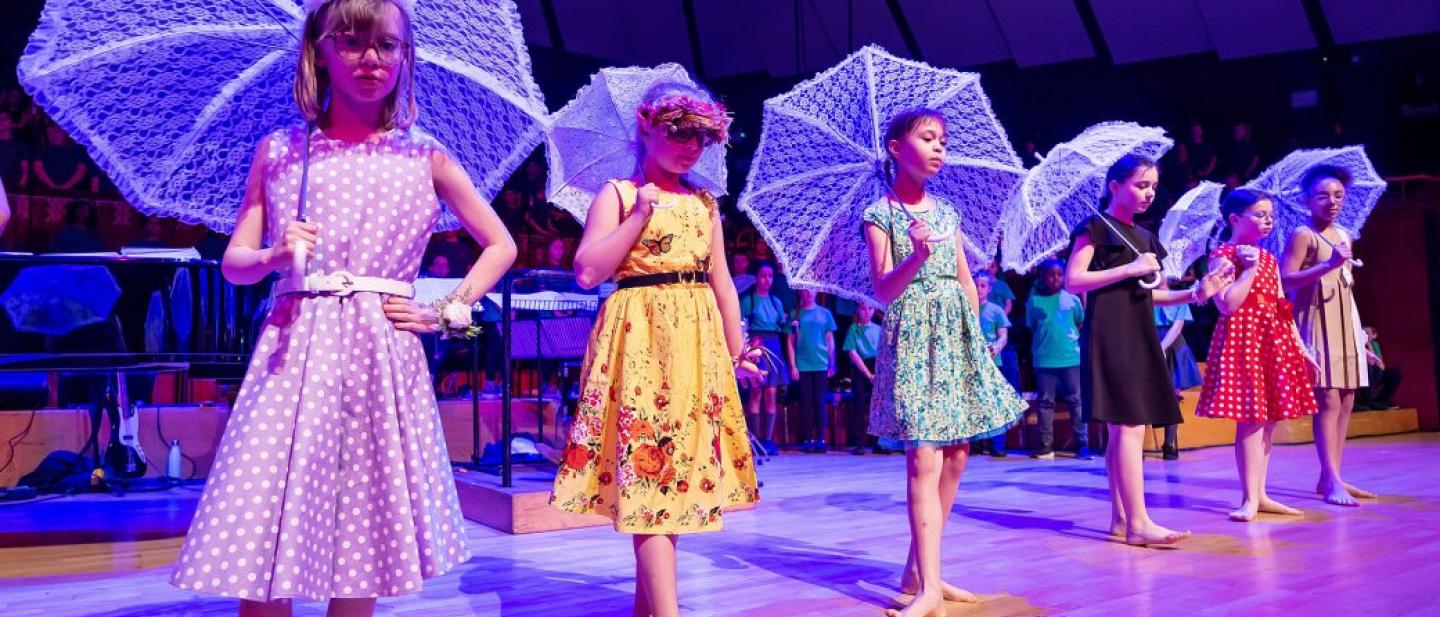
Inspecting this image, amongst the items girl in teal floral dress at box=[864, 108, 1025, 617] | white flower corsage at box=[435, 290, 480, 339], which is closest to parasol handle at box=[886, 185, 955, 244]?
girl in teal floral dress at box=[864, 108, 1025, 617]

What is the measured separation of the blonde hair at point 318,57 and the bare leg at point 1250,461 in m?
Result: 4.24

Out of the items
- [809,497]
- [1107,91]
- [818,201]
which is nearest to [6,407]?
[809,497]

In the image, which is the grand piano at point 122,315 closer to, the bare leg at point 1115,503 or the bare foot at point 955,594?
the bare foot at point 955,594

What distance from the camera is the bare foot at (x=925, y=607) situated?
10.1 feet

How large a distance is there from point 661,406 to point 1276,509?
144 inches

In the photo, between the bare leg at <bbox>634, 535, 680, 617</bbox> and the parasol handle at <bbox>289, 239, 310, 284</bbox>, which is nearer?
the parasol handle at <bbox>289, 239, 310, 284</bbox>

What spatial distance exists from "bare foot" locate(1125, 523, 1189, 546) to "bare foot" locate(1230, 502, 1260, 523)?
2.66 ft

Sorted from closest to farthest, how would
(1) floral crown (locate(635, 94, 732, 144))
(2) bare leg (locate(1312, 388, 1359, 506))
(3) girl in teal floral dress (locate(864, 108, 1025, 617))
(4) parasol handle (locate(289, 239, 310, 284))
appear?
(4) parasol handle (locate(289, 239, 310, 284)) < (1) floral crown (locate(635, 94, 732, 144)) < (3) girl in teal floral dress (locate(864, 108, 1025, 617)) < (2) bare leg (locate(1312, 388, 1359, 506))

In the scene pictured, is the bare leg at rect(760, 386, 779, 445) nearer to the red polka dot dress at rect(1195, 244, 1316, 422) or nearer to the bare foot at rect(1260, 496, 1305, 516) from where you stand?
the red polka dot dress at rect(1195, 244, 1316, 422)

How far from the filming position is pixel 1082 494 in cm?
611

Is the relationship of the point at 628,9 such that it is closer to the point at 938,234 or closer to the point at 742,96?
the point at 742,96

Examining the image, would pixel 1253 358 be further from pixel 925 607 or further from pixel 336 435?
pixel 336 435

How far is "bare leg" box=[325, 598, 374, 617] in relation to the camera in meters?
2.10

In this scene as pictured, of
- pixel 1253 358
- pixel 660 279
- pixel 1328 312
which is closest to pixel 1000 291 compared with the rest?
pixel 1328 312
